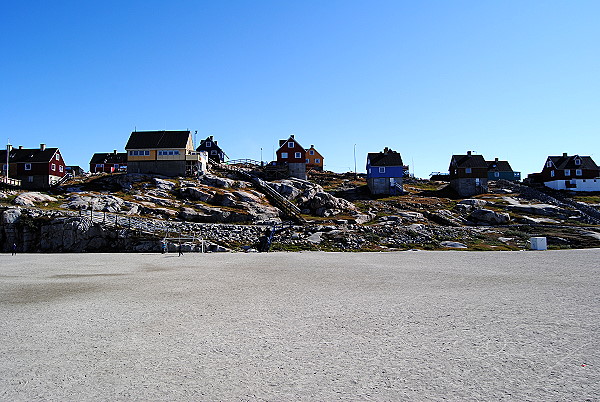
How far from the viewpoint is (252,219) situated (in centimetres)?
5825

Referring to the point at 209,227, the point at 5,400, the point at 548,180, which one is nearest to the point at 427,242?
the point at 209,227

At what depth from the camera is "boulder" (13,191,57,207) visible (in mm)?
52112

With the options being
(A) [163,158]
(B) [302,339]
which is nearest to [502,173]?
(A) [163,158]

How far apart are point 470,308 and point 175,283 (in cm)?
1569

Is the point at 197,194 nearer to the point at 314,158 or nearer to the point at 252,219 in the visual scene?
the point at 252,219

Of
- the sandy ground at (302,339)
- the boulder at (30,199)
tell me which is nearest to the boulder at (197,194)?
the boulder at (30,199)

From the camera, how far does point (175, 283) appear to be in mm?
22344

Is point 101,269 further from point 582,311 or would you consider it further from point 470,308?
point 582,311

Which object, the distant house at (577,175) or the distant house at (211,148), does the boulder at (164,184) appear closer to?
the distant house at (211,148)

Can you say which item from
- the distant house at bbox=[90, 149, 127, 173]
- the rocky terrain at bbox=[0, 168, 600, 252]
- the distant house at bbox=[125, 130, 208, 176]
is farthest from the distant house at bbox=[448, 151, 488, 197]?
the distant house at bbox=[90, 149, 127, 173]

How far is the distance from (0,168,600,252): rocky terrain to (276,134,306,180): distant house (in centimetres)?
1067

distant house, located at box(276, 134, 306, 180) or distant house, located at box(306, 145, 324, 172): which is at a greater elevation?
distant house, located at box(306, 145, 324, 172)

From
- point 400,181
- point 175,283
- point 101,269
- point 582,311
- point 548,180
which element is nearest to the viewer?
point 582,311

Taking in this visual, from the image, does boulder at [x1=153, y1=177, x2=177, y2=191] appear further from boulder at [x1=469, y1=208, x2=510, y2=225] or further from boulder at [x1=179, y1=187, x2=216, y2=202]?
boulder at [x1=469, y1=208, x2=510, y2=225]
